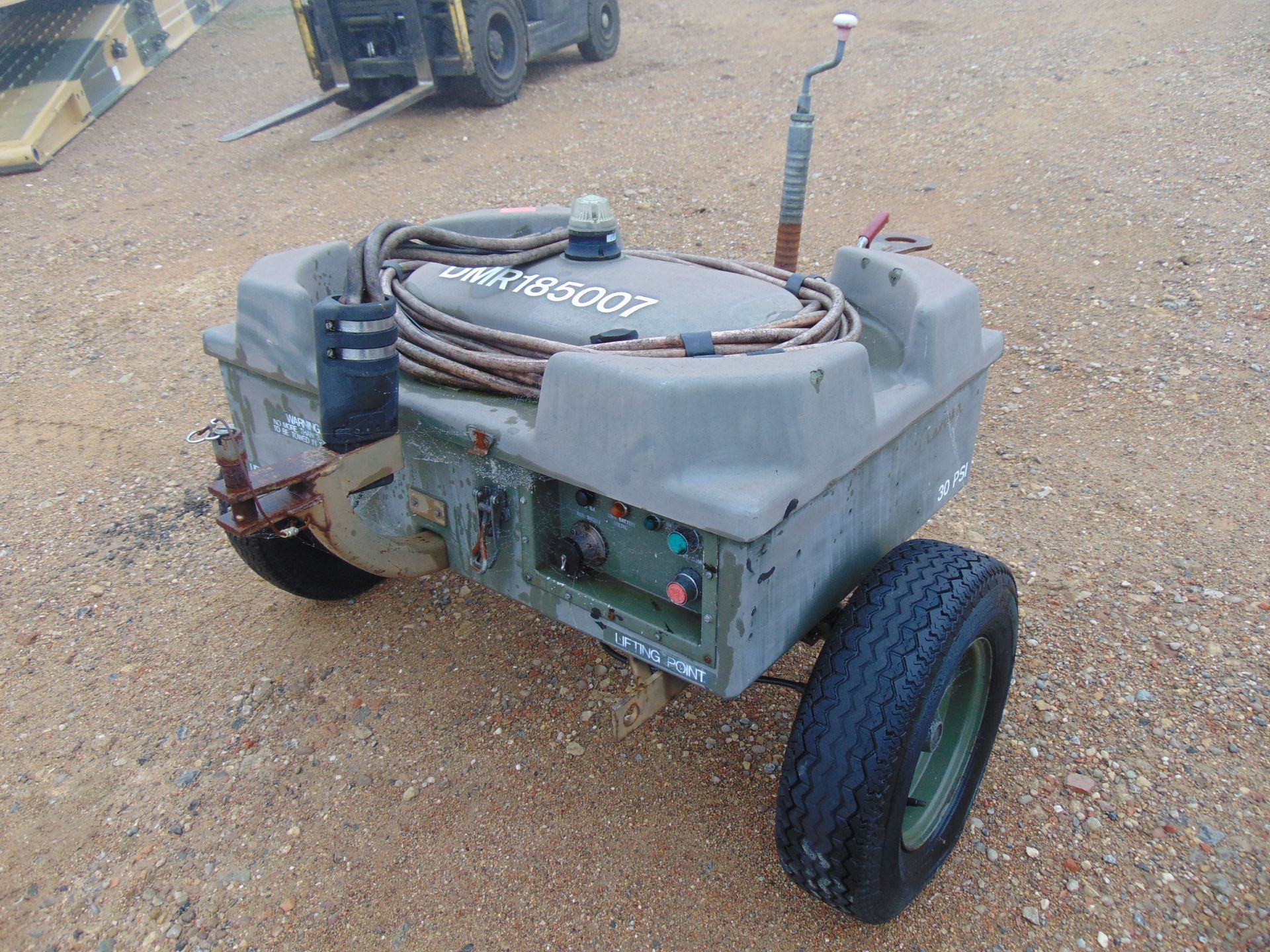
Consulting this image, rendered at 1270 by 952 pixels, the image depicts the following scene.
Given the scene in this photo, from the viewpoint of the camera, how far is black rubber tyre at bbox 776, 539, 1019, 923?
1675 millimetres

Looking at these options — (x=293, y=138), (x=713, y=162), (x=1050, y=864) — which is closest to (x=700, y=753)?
(x=1050, y=864)

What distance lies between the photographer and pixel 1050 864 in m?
2.07

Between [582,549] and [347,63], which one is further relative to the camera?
[347,63]

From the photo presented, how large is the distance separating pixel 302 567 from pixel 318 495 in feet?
3.27

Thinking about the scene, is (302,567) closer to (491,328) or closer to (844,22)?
(491,328)

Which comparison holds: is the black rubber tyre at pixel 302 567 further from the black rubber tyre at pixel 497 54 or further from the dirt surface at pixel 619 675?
the black rubber tyre at pixel 497 54

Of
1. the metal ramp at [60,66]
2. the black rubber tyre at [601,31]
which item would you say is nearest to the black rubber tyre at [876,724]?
the metal ramp at [60,66]

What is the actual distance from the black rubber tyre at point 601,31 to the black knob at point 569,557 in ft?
28.0

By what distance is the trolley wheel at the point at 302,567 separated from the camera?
102 inches

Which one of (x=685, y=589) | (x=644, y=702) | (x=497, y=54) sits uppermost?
(x=685, y=589)

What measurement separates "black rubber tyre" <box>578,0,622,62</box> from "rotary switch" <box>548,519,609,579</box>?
8548mm

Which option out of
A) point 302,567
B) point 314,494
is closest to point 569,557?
point 314,494

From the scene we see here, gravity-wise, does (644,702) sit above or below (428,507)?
below

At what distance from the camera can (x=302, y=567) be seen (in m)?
2.70
